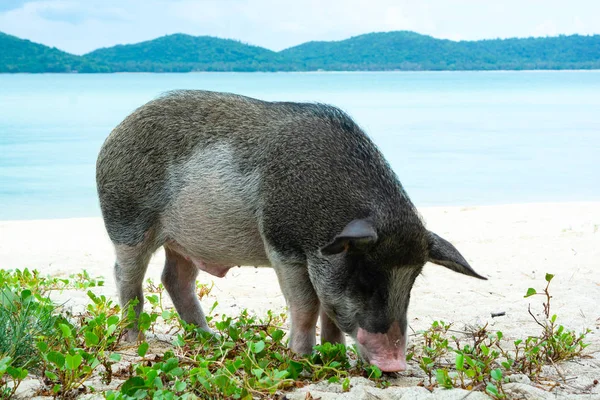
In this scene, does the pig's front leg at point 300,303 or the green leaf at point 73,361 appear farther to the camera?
the pig's front leg at point 300,303

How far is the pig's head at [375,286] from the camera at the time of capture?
4.51 meters

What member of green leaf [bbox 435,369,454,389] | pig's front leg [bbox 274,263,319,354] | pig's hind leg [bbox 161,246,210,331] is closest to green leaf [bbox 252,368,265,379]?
pig's front leg [bbox 274,263,319,354]

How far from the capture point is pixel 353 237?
4.30m

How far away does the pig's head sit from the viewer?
4508 mm

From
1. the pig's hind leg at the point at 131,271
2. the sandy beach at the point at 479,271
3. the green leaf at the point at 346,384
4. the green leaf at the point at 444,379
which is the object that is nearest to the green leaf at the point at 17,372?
the sandy beach at the point at 479,271

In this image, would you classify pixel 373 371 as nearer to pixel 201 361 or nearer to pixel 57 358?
pixel 201 361

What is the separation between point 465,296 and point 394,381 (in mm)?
2892

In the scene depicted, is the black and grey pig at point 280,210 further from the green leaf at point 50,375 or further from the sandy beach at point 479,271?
the green leaf at point 50,375

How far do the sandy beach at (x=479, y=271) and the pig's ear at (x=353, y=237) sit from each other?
70 cm

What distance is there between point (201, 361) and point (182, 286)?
5.66 feet

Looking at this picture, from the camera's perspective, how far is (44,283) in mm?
6930

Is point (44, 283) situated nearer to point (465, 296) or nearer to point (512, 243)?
point (465, 296)

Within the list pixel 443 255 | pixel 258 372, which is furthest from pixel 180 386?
pixel 443 255

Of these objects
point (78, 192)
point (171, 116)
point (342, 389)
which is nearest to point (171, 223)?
point (171, 116)
